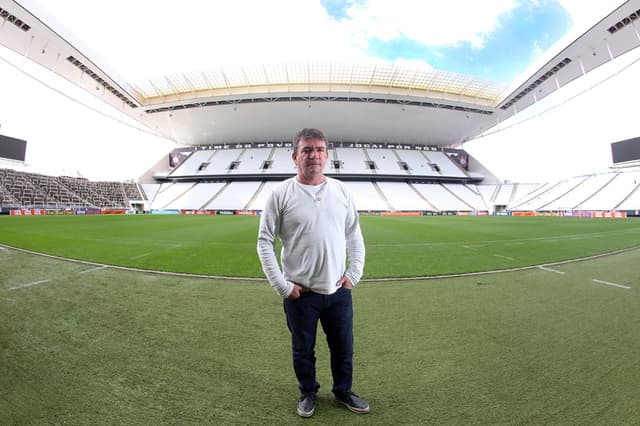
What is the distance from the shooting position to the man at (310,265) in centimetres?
186

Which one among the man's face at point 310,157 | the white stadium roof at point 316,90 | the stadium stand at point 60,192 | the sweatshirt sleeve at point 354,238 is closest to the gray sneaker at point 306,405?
the sweatshirt sleeve at point 354,238

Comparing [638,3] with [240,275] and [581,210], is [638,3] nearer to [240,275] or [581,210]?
[581,210]

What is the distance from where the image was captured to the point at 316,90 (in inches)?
1444

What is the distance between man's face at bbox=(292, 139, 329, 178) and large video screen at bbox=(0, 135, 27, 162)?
54.5m

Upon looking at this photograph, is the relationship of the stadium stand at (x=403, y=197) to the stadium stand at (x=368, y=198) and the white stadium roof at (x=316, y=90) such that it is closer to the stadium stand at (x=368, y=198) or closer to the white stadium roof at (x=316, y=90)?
the stadium stand at (x=368, y=198)

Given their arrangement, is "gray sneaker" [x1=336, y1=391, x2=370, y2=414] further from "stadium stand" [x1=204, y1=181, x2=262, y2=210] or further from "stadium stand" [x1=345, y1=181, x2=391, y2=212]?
"stadium stand" [x1=204, y1=181, x2=262, y2=210]

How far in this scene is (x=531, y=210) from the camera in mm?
41969

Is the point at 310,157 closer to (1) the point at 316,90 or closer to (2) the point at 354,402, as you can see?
(2) the point at 354,402

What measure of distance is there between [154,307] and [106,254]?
5.05 m

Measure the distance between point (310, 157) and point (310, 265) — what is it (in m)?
0.78

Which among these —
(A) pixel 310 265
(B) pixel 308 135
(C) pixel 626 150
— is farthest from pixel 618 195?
(A) pixel 310 265

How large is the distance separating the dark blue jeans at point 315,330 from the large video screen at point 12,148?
54.7 m

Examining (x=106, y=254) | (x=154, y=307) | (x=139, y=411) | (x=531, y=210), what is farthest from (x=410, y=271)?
(x=531, y=210)

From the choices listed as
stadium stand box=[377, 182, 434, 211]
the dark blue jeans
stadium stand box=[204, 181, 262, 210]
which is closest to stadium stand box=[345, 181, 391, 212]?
stadium stand box=[377, 182, 434, 211]
